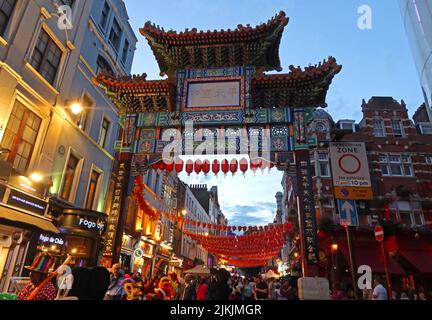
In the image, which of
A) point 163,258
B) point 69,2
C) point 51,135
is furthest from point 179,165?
point 163,258

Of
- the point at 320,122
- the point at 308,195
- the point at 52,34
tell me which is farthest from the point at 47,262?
the point at 320,122

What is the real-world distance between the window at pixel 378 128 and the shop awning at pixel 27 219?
26322mm

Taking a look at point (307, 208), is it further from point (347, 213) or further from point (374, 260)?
point (374, 260)

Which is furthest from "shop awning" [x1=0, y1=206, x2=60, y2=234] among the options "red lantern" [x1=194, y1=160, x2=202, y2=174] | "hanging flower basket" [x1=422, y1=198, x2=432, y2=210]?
"hanging flower basket" [x1=422, y1=198, x2=432, y2=210]

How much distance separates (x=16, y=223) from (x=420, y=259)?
2423 cm

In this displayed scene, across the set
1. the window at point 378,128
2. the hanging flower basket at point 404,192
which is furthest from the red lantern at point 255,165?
the window at point 378,128

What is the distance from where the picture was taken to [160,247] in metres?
28.5

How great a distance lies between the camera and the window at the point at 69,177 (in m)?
14.8

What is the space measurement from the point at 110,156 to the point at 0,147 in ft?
29.7

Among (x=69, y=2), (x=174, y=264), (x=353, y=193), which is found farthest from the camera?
(x=174, y=264)

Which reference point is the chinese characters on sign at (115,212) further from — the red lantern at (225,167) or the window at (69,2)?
the window at (69,2)

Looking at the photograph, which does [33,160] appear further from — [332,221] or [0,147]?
[332,221]

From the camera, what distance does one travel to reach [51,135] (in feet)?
43.1

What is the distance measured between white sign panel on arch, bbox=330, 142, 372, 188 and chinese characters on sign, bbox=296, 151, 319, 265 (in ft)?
6.67
